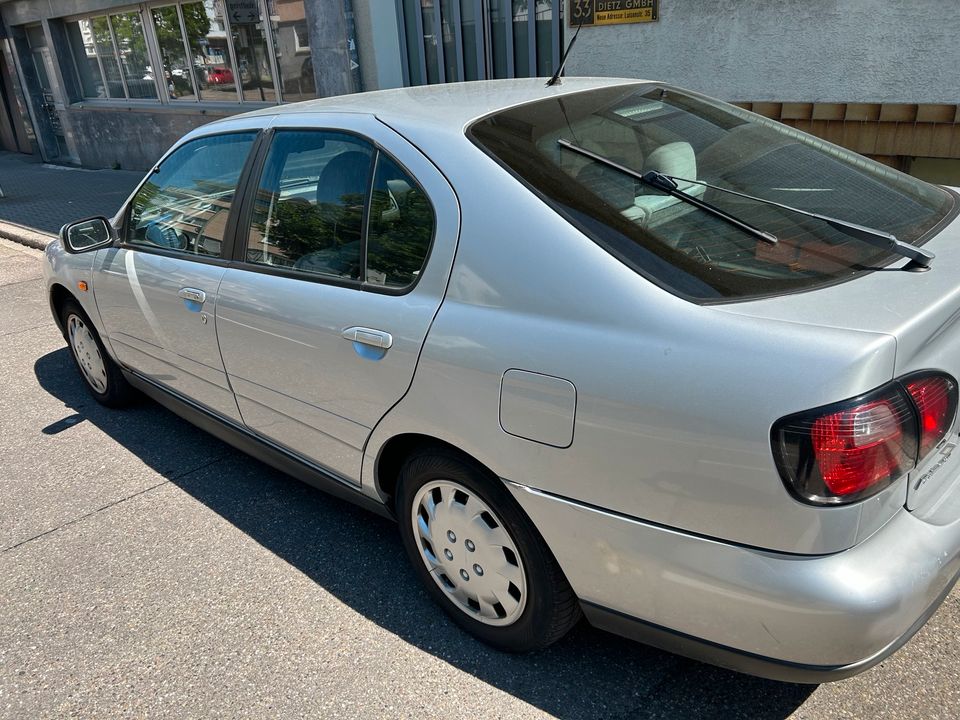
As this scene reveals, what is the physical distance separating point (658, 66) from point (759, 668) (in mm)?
5833

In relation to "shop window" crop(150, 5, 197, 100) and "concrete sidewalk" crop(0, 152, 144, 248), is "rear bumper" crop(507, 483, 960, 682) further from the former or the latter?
"shop window" crop(150, 5, 197, 100)

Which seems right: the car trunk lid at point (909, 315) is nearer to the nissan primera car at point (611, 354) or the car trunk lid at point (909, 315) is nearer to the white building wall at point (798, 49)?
the nissan primera car at point (611, 354)

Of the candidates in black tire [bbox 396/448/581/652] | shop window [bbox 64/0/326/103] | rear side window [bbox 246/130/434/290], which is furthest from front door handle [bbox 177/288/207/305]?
shop window [bbox 64/0/326/103]

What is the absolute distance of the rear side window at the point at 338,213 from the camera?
2408mm

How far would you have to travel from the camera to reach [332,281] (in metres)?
2.62

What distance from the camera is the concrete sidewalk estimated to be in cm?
998

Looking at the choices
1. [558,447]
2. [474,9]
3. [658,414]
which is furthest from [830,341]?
[474,9]

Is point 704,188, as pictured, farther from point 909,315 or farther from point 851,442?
point 851,442

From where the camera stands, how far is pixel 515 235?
2.07m

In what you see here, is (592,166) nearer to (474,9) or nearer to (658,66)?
(658,66)

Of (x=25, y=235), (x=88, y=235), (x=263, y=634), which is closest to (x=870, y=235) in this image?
(x=263, y=634)

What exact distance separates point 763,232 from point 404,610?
67.1 inches

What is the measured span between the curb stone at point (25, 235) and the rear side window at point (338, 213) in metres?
7.16

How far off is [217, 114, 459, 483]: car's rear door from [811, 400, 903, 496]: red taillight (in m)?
1.09
